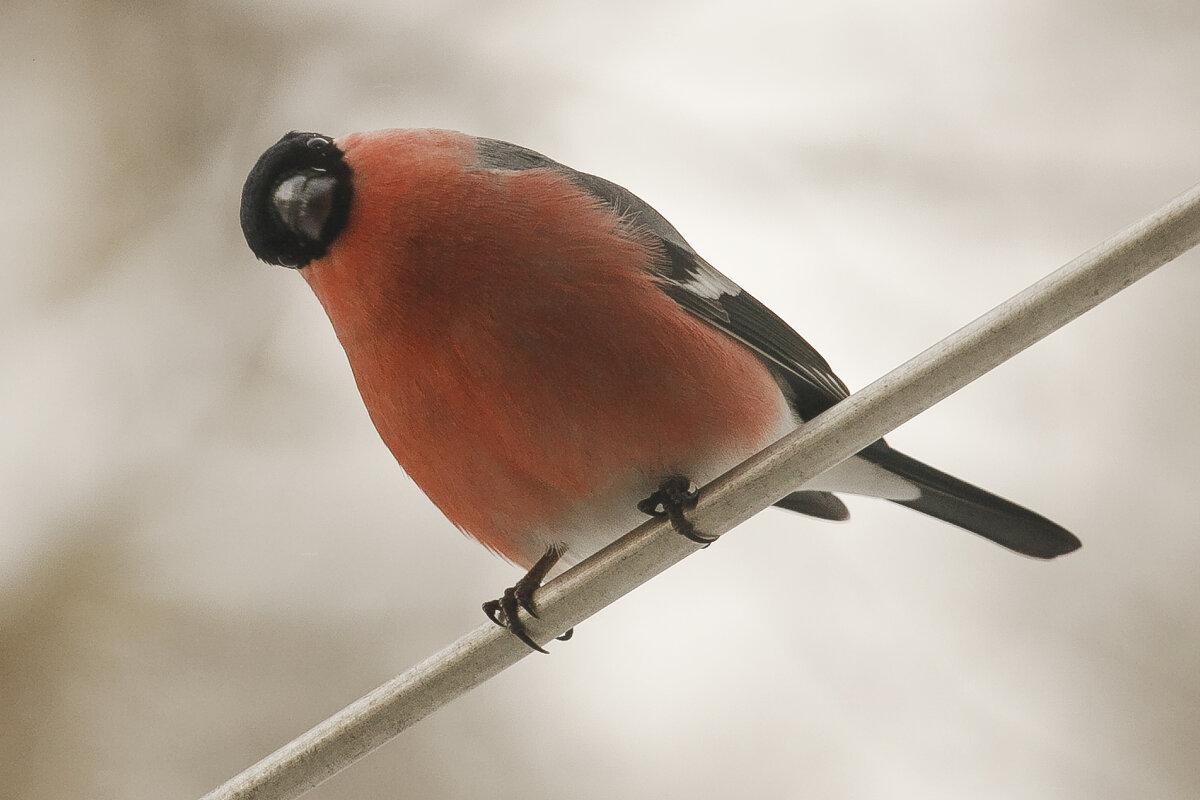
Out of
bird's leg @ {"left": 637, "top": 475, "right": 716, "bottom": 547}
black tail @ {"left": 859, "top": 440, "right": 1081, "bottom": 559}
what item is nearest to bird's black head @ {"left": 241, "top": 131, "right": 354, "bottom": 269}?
bird's leg @ {"left": 637, "top": 475, "right": 716, "bottom": 547}

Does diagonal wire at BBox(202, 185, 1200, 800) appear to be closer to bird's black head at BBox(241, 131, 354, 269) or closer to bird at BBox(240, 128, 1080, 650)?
bird at BBox(240, 128, 1080, 650)

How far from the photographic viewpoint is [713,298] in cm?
126

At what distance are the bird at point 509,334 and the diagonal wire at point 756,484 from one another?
0.27 feet

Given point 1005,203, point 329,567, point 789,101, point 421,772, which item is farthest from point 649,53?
point 421,772

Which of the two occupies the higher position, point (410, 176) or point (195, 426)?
point (410, 176)

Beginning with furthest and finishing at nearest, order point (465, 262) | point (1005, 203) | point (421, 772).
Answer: point (421, 772) → point (1005, 203) → point (465, 262)

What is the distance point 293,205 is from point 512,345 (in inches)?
9.6

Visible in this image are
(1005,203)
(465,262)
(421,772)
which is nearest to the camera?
(465,262)

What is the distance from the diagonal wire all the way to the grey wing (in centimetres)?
35

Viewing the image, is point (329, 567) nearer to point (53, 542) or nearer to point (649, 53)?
point (53, 542)

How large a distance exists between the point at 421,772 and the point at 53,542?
0.72 meters

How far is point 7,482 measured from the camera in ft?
6.51

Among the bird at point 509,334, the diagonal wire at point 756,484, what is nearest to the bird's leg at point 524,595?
the bird at point 509,334

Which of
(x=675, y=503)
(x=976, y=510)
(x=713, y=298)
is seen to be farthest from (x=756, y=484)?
(x=976, y=510)
